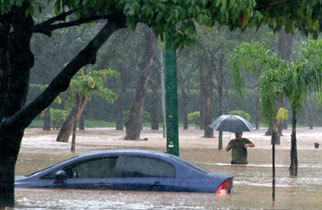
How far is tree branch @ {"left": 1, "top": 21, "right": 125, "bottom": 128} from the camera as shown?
37.6 feet

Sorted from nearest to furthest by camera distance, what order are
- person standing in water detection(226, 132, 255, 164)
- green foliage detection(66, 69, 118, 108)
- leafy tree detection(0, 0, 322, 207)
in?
leafy tree detection(0, 0, 322, 207)
person standing in water detection(226, 132, 255, 164)
green foliage detection(66, 69, 118, 108)

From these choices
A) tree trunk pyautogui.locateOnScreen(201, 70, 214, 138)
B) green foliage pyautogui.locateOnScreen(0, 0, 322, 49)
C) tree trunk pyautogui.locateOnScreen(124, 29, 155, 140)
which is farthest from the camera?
tree trunk pyautogui.locateOnScreen(201, 70, 214, 138)

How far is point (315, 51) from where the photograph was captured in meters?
19.6

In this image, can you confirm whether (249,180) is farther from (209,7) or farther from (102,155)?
(209,7)

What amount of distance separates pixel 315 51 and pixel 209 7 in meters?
10.0

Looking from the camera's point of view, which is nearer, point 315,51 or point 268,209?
point 268,209

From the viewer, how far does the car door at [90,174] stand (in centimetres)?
1229

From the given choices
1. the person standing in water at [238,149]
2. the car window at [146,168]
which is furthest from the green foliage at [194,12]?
the person standing in water at [238,149]

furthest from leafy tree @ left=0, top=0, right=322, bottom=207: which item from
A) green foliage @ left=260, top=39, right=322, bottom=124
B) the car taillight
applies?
green foliage @ left=260, top=39, right=322, bottom=124

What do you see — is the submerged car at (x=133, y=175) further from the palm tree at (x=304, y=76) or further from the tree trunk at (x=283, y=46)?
the tree trunk at (x=283, y=46)

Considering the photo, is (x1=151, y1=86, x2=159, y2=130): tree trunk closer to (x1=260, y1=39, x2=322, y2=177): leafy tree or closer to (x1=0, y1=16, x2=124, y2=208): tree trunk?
(x1=260, y1=39, x2=322, y2=177): leafy tree


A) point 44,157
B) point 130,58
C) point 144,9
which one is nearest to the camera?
point 144,9

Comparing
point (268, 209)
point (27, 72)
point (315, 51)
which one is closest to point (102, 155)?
point (27, 72)

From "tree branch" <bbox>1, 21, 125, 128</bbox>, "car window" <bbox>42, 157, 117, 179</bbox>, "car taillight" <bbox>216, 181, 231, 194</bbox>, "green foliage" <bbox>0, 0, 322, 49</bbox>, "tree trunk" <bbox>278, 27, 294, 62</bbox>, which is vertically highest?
"tree trunk" <bbox>278, 27, 294, 62</bbox>
